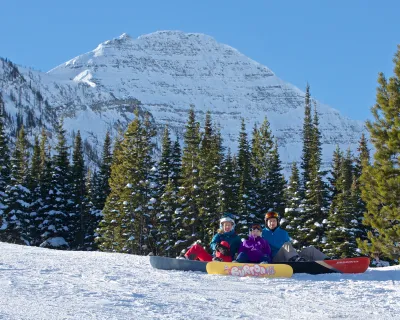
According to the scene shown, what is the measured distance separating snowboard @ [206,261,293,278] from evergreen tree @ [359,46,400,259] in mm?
11133

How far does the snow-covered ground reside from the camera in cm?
637

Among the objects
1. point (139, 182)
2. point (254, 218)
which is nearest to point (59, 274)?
point (139, 182)

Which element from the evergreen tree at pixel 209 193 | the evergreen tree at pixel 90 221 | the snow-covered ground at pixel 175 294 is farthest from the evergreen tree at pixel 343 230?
the snow-covered ground at pixel 175 294

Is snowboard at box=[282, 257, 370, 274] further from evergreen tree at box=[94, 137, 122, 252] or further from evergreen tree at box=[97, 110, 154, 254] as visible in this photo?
evergreen tree at box=[94, 137, 122, 252]

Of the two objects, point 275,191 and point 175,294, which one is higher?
point 275,191

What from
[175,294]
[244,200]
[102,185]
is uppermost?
[102,185]

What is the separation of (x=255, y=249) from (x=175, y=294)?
402 cm

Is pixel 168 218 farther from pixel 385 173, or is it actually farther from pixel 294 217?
pixel 385 173

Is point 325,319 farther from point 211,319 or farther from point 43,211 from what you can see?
point 43,211

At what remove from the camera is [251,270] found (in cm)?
1052

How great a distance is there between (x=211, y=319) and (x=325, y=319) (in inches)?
59.0

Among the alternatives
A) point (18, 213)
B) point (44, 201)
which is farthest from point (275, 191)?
point (18, 213)

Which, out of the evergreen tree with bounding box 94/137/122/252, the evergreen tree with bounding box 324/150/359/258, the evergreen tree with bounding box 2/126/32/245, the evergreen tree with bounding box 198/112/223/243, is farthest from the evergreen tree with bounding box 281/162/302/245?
the evergreen tree with bounding box 2/126/32/245

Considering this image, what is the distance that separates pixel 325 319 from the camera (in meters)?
6.49
